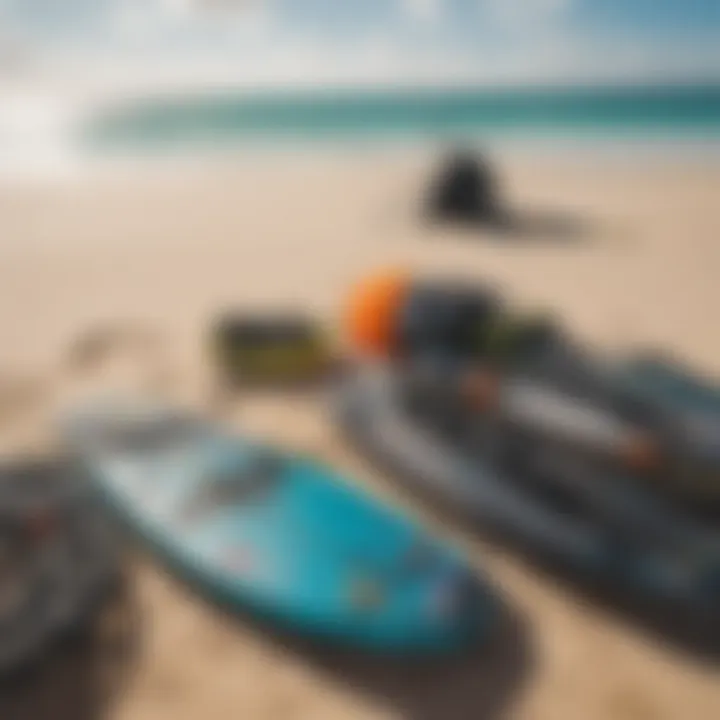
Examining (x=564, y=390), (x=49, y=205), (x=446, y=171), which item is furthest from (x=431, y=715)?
(x=49, y=205)

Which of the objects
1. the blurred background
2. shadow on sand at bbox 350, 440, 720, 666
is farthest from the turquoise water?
shadow on sand at bbox 350, 440, 720, 666

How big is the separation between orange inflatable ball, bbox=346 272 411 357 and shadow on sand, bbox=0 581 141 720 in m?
1.42

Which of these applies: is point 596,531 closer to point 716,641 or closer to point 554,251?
point 716,641

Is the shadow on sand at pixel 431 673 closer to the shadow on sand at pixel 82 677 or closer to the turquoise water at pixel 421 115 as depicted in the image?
the shadow on sand at pixel 82 677

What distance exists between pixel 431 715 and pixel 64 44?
873 cm

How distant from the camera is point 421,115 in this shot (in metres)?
11.2

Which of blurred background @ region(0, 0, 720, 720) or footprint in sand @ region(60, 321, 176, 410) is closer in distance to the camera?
blurred background @ region(0, 0, 720, 720)

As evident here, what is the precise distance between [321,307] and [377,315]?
26.0 inches

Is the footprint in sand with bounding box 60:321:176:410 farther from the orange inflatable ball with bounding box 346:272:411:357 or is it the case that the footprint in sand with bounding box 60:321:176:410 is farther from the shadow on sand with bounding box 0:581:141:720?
the shadow on sand with bounding box 0:581:141:720

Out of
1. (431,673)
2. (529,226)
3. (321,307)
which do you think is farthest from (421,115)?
(431,673)

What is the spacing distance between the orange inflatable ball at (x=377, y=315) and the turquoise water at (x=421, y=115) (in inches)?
262

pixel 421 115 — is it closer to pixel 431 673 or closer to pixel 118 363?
pixel 118 363

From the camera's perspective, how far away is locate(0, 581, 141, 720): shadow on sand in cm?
182

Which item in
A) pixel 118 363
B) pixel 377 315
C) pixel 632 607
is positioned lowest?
pixel 118 363
